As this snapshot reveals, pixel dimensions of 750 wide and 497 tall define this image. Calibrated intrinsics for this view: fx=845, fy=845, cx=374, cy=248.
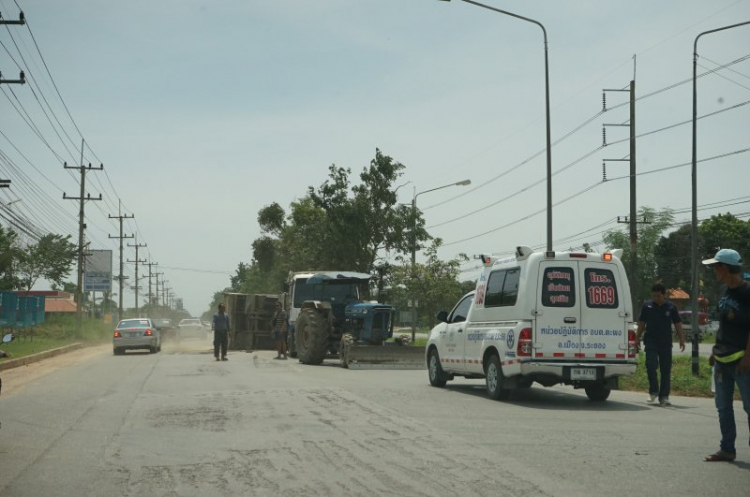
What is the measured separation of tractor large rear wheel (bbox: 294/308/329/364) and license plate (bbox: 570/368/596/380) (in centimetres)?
1146

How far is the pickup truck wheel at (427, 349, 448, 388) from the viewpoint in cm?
1653

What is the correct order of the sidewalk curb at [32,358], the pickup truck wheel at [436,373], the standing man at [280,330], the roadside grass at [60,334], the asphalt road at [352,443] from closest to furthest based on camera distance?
the asphalt road at [352,443] < the pickup truck wheel at [436,373] < the sidewalk curb at [32,358] < the standing man at [280,330] < the roadside grass at [60,334]

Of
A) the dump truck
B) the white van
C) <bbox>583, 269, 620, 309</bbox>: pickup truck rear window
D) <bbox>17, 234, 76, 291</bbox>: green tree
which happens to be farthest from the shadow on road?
<bbox>17, 234, 76, 291</bbox>: green tree

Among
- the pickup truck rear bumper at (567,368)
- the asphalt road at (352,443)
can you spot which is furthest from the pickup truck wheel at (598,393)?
the pickup truck rear bumper at (567,368)

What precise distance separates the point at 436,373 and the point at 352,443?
308 inches

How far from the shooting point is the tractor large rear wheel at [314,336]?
2372cm

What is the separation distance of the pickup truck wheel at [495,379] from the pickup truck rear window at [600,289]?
5.87ft

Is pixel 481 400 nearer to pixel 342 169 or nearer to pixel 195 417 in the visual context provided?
pixel 195 417

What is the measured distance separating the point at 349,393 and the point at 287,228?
163ft

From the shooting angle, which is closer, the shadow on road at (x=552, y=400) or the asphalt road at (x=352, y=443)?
the asphalt road at (x=352, y=443)

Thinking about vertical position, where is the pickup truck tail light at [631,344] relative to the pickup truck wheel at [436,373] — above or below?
above

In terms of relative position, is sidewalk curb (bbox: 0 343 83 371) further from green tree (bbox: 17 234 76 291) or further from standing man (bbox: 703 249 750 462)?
green tree (bbox: 17 234 76 291)

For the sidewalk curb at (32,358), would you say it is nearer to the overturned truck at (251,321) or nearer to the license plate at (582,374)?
the overturned truck at (251,321)

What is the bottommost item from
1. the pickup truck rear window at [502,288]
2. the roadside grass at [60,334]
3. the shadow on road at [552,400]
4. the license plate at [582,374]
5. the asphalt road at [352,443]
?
the roadside grass at [60,334]
